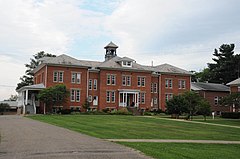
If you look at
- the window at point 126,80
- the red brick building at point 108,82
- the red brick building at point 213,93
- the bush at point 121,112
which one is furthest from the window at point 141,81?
the red brick building at point 213,93

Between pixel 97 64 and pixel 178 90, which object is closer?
pixel 97 64

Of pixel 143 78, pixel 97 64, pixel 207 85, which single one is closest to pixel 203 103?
pixel 143 78

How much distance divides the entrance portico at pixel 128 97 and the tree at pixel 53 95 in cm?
1062

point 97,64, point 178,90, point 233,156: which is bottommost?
point 233,156

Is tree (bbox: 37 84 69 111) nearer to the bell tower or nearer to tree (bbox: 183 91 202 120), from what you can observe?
the bell tower

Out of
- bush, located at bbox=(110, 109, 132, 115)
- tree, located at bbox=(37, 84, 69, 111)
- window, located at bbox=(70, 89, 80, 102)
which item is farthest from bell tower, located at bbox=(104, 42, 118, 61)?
tree, located at bbox=(37, 84, 69, 111)

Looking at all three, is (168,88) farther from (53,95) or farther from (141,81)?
(53,95)

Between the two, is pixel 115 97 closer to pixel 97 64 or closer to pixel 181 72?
pixel 97 64

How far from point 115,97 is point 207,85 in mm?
21891

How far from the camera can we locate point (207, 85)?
228ft

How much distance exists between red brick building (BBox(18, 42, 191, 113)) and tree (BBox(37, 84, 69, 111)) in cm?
283

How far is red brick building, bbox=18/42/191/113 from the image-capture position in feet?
175

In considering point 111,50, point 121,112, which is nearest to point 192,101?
point 121,112

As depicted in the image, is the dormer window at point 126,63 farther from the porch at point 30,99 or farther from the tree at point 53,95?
the porch at point 30,99
